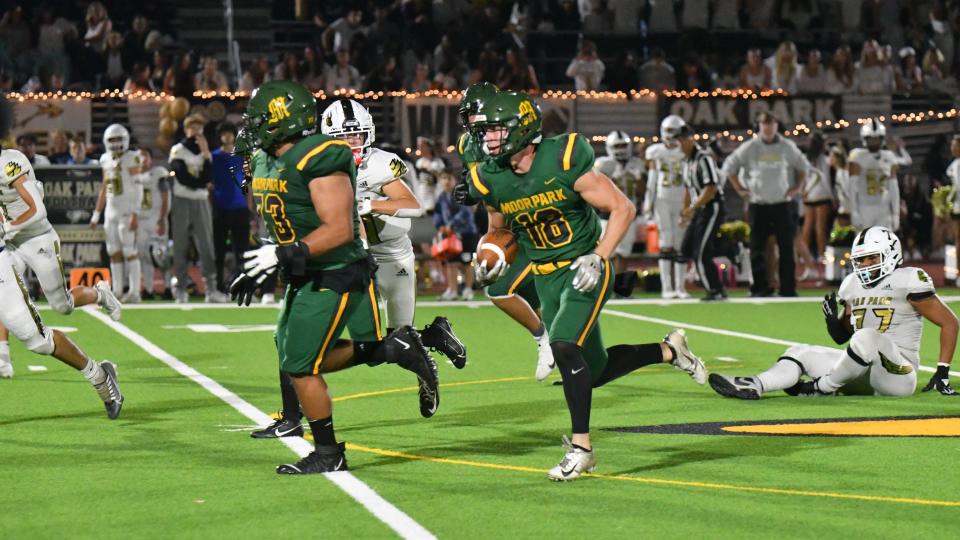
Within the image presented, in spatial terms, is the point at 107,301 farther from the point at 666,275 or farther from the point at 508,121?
the point at 666,275

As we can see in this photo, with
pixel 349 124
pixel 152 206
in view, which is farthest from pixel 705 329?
pixel 152 206

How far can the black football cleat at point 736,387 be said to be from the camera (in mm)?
9266

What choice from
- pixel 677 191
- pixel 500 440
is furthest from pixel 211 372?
pixel 677 191

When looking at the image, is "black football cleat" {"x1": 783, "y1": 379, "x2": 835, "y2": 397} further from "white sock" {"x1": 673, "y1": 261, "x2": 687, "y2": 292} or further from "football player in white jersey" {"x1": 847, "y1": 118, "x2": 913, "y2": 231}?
"football player in white jersey" {"x1": 847, "y1": 118, "x2": 913, "y2": 231}

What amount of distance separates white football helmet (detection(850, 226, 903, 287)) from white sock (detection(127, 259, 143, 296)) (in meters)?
10.6

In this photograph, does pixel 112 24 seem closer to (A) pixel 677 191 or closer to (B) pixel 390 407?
(A) pixel 677 191

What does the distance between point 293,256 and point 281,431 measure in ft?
5.56

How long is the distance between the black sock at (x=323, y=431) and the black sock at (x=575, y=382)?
0.99 meters

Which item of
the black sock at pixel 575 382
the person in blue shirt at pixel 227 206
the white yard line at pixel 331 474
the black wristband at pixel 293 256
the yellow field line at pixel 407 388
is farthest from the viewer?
the person in blue shirt at pixel 227 206

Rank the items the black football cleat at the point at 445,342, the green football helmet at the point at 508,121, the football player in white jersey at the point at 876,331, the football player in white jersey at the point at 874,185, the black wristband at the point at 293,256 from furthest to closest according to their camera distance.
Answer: the football player in white jersey at the point at 874,185 < the black football cleat at the point at 445,342 < the football player in white jersey at the point at 876,331 < the green football helmet at the point at 508,121 < the black wristband at the point at 293,256

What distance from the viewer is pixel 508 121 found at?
7.00 metres

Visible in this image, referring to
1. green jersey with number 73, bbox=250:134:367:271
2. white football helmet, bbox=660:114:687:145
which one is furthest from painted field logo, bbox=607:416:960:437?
white football helmet, bbox=660:114:687:145

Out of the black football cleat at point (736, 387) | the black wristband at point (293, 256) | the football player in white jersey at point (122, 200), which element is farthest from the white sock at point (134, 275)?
the black wristband at point (293, 256)

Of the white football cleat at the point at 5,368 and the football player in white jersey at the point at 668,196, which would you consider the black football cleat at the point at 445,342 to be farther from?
the football player in white jersey at the point at 668,196
